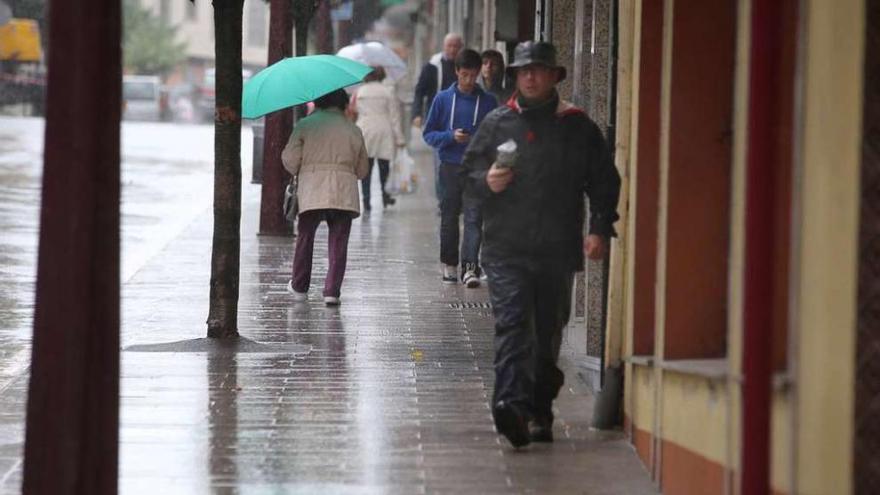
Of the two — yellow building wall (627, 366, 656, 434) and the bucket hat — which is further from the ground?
the bucket hat

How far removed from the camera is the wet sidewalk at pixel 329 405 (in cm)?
809

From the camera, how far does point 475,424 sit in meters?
9.36

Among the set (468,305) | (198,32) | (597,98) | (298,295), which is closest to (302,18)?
(298,295)

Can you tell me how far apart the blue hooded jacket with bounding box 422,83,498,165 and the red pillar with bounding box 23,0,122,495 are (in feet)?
29.5

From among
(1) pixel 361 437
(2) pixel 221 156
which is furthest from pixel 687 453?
(2) pixel 221 156

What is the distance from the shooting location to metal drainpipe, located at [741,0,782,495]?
4977mm

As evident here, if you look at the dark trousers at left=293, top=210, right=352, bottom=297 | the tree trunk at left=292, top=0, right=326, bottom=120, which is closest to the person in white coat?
the tree trunk at left=292, top=0, right=326, bottom=120

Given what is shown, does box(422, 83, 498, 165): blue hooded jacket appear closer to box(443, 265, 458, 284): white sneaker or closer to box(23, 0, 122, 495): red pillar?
box(443, 265, 458, 284): white sneaker

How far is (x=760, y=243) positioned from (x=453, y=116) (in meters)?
10.4

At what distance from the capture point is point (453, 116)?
15297 mm

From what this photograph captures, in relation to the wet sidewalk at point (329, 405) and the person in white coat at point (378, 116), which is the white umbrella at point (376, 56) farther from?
the wet sidewalk at point (329, 405)

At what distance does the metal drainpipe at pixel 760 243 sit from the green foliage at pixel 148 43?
86.1m

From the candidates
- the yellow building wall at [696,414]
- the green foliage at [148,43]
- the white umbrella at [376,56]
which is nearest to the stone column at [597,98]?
the yellow building wall at [696,414]

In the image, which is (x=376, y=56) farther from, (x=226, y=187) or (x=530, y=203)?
(x=530, y=203)
